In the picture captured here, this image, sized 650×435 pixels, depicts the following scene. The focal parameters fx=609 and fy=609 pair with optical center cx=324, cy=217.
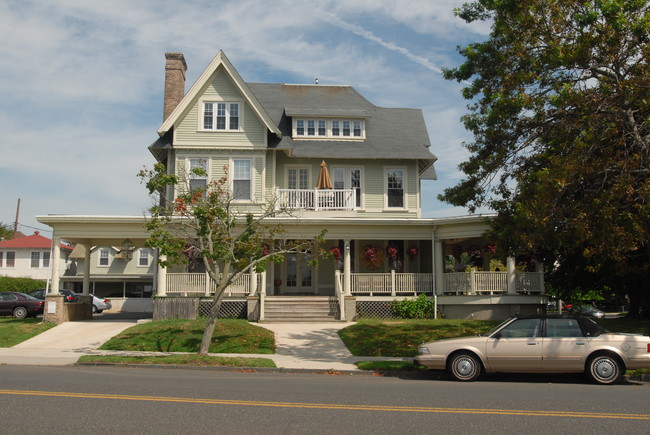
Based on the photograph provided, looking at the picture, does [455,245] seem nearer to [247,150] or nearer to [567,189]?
[247,150]

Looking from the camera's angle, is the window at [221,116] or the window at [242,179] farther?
the window at [221,116]

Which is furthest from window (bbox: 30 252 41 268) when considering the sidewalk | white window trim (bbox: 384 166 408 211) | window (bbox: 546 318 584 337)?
window (bbox: 546 318 584 337)

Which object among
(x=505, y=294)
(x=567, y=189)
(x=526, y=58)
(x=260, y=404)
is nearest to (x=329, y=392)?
(x=260, y=404)

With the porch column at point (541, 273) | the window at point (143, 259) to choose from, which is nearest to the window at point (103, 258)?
the window at point (143, 259)

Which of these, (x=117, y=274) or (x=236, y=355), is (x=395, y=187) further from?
(x=117, y=274)

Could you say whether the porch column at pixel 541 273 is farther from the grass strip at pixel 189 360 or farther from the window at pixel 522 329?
the grass strip at pixel 189 360

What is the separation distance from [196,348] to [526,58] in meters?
11.8

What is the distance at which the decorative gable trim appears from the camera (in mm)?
25172

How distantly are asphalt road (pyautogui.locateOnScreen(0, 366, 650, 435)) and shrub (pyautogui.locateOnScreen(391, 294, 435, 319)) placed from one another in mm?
10805

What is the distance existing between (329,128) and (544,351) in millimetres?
17313

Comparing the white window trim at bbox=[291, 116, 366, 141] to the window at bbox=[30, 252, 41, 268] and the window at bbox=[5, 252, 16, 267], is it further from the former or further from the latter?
the window at bbox=[5, 252, 16, 267]

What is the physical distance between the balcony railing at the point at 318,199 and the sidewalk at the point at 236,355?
541 cm

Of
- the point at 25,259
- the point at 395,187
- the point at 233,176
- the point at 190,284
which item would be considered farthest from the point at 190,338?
the point at 25,259

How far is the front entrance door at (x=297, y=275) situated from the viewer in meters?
26.4
